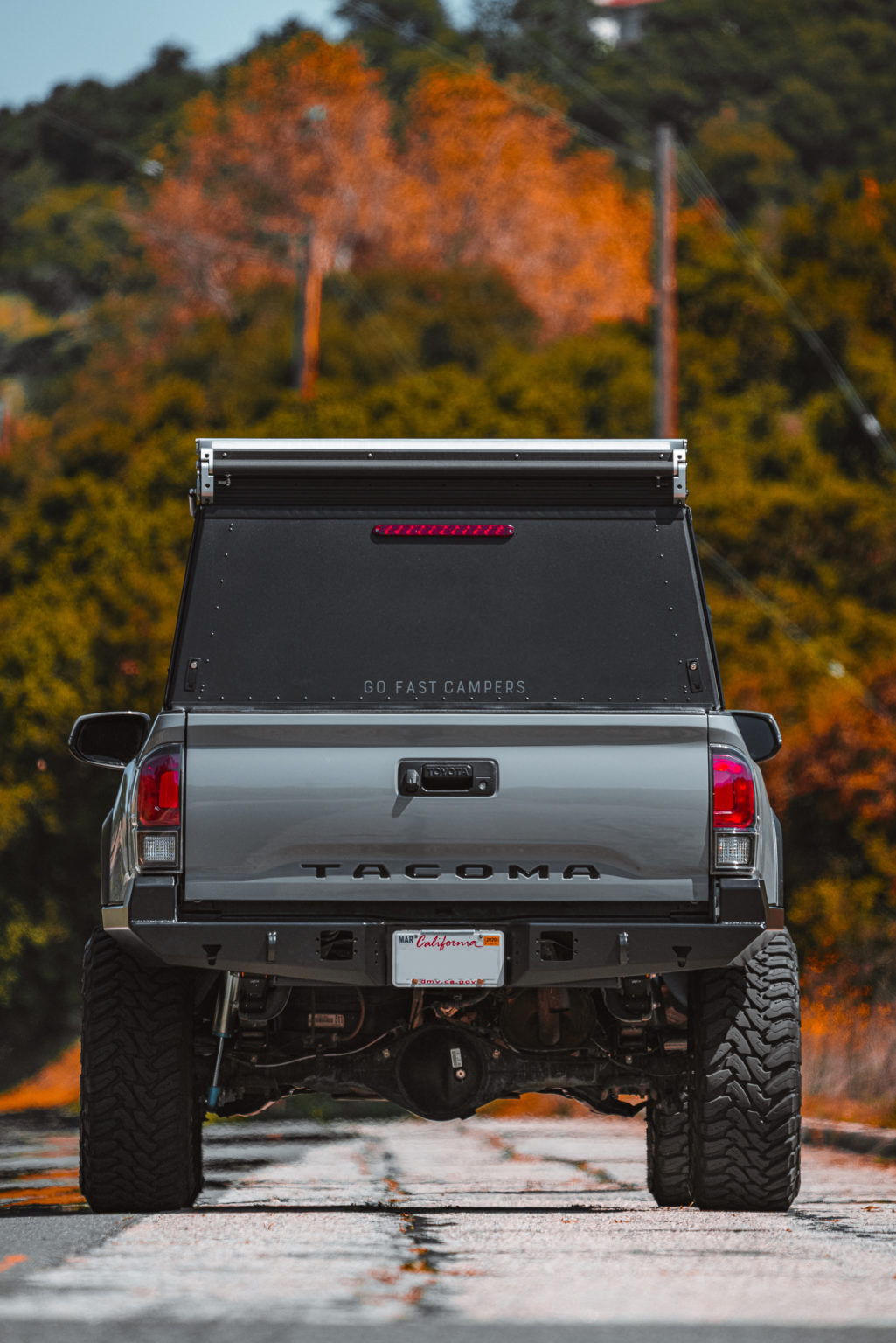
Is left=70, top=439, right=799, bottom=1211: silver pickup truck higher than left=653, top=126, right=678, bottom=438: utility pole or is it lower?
lower

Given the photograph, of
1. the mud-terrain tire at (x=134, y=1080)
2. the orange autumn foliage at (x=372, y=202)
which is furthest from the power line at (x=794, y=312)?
the mud-terrain tire at (x=134, y=1080)

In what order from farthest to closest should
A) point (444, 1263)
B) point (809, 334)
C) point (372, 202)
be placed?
1. point (372, 202)
2. point (809, 334)
3. point (444, 1263)

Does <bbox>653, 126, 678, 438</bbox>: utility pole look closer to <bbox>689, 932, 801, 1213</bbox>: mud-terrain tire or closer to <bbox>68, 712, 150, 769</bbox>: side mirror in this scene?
<bbox>68, 712, 150, 769</bbox>: side mirror

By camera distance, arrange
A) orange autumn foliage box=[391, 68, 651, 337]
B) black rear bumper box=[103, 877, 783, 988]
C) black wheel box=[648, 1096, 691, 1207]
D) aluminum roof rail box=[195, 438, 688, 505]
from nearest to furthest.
Result: 1. black rear bumper box=[103, 877, 783, 988]
2. aluminum roof rail box=[195, 438, 688, 505]
3. black wheel box=[648, 1096, 691, 1207]
4. orange autumn foliage box=[391, 68, 651, 337]

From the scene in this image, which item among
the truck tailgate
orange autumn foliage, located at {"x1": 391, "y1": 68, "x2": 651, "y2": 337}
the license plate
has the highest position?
orange autumn foliage, located at {"x1": 391, "y1": 68, "x2": 651, "y2": 337}

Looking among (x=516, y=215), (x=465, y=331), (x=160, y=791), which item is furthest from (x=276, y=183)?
(x=160, y=791)

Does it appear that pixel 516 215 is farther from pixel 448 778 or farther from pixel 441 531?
pixel 448 778

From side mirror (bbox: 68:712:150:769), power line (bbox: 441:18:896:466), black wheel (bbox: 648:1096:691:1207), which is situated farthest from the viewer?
power line (bbox: 441:18:896:466)

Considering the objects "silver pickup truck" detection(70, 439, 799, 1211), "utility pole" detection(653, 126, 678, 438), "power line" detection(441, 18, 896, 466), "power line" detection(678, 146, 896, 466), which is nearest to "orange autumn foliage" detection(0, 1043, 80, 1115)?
"utility pole" detection(653, 126, 678, 438)

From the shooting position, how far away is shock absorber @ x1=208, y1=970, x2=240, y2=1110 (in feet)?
27.4

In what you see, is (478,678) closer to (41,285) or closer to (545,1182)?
(545,1182)

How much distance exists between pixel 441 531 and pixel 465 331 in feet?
174

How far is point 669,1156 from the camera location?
30.4 ft

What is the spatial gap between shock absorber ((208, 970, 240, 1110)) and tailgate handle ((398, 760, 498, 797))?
103 centimetres
